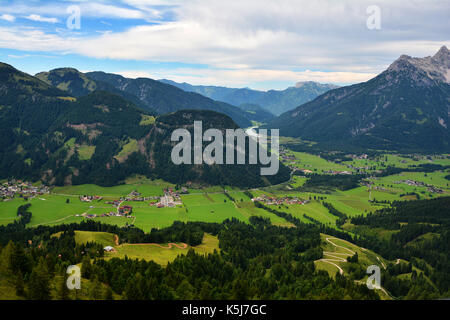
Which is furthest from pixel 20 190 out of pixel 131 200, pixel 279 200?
pixel 279 200

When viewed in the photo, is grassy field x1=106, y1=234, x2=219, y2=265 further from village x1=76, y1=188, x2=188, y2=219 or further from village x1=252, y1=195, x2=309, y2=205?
village x1=252, y1=195, x2=309, y2=205

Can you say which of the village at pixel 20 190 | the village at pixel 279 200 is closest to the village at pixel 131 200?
the village at pixel 20 190

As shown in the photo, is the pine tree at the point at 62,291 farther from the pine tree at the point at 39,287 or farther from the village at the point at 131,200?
the village at the point at 131,200

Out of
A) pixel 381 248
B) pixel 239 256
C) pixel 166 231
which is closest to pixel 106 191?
pixel 166 231

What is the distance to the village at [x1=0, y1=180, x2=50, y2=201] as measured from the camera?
580 ft

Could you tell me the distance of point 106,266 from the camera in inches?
2680

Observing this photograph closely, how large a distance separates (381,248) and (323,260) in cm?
3256

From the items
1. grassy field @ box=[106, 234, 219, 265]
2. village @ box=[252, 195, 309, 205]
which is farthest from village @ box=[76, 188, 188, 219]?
grassy field @ box=[106, 234, 219, 265]

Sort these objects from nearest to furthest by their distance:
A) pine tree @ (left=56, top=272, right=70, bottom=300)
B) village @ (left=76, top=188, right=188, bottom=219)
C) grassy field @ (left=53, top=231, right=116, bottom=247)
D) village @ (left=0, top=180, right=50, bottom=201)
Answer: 1. pine tree @ (left=56, top=272, right=70, bottom=300)
2. grassy field @ (left=53, top=231, right=116, bottom=247)
3. village @ (left=76, top=188, right=188, bottom=219)
4. village @ (left=0, top=180, right=50, bottom=201)

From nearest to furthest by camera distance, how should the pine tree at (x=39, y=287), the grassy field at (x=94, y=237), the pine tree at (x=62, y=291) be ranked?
1. the pine tree at (x=39, y=287)
2. the pine tree at (x=62, y=291)
3. the grassy field at (x=94, y=237)

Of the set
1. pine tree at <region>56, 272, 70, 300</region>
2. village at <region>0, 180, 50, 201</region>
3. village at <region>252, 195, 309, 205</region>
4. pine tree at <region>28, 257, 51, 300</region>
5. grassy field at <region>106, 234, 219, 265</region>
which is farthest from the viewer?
village at <region>252, 195, 309, 205</region>

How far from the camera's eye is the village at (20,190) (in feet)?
580

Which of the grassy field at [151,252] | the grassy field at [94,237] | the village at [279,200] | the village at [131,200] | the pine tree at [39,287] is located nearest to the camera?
the pine tree at [39,287]

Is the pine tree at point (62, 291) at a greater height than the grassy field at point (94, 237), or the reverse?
the pine tree at point (62, 291)
